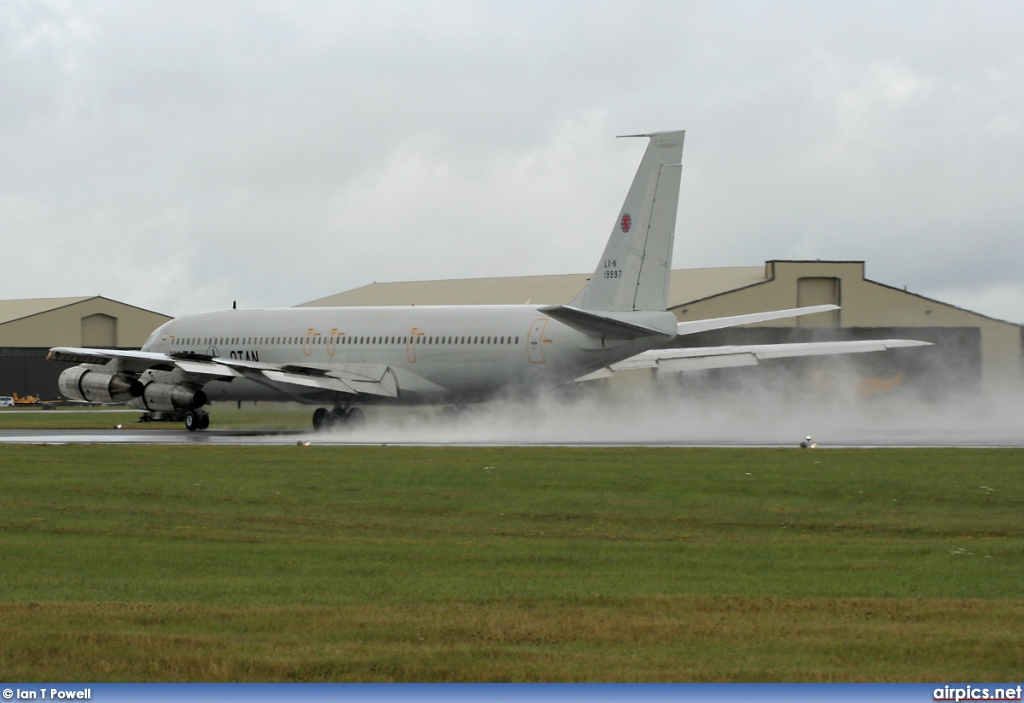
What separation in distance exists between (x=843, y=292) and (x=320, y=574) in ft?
180

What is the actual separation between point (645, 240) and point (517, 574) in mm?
25793

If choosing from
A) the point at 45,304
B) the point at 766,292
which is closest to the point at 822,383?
the point at 766,292

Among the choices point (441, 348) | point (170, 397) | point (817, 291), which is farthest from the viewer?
point (817, 291)

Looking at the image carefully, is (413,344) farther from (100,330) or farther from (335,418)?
(100,330)

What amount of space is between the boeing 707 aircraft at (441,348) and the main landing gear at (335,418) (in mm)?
49

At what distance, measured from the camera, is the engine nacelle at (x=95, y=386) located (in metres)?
46.8

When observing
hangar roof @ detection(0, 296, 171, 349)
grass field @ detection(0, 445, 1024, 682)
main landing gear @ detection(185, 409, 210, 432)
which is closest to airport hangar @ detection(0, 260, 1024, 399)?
main landing gear @ detection(185, 409, 210, 432)

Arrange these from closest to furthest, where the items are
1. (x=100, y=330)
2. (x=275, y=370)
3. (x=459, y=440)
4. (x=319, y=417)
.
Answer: (x=459, y=440) → (x=275, y=370) → (x=319, y=417) → (x=100, y=330)

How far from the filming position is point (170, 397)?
151ft

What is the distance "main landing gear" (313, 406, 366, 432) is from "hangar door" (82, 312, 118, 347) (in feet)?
168

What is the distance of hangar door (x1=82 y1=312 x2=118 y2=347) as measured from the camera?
9256 centimetres

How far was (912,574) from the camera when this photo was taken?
1388 cm

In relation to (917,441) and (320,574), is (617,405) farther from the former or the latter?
(320,574)

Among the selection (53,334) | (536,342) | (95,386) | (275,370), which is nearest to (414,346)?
(275,370)
